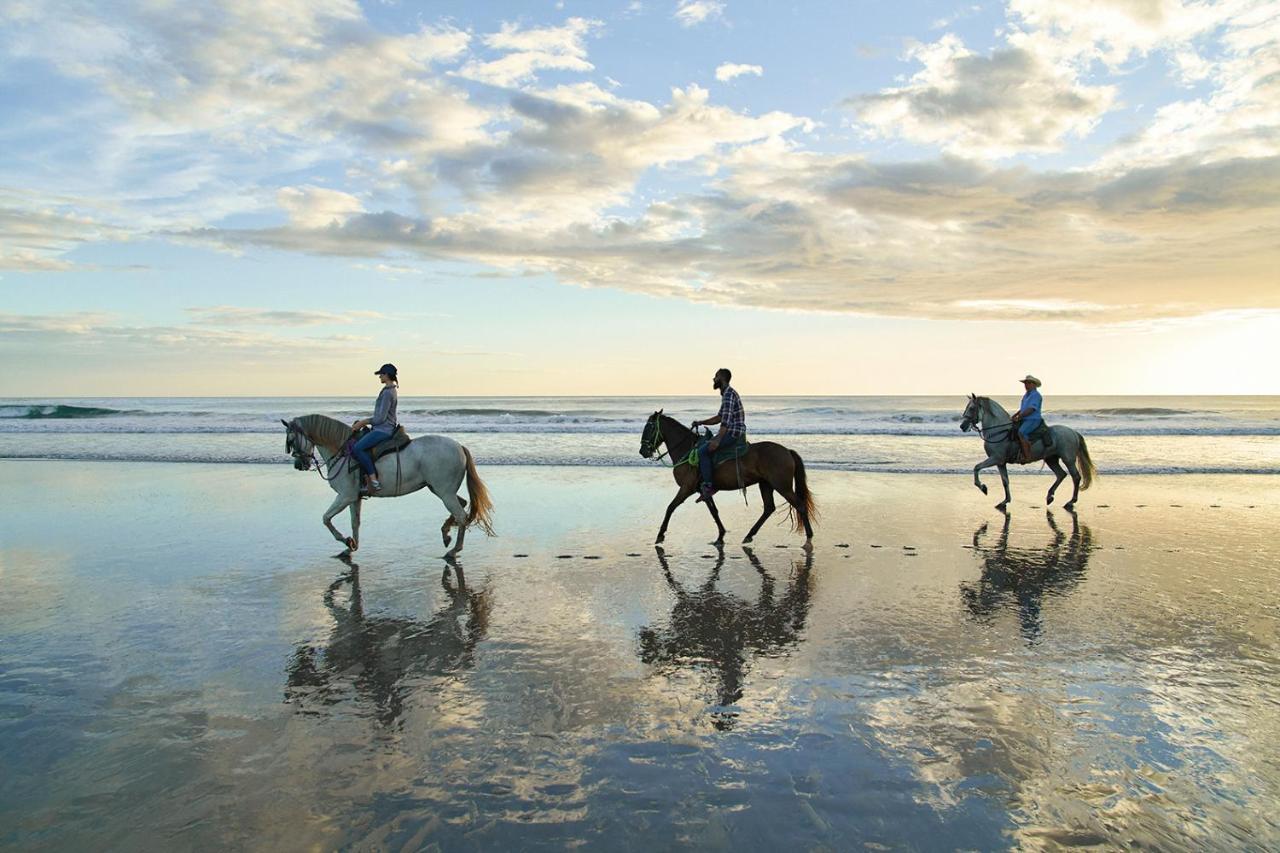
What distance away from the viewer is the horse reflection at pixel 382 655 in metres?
4.54

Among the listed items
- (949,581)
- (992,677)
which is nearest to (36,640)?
(992,677)

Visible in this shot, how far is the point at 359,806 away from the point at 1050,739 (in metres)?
3.60

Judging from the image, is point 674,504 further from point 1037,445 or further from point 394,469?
point 1037,445

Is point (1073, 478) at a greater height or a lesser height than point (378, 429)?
lesser

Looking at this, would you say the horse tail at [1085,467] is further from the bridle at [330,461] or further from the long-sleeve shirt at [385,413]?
the bridle at [330,461]

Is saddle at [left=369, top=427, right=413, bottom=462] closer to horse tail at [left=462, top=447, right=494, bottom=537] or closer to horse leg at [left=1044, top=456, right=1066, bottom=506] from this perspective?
horse tail at [left=462, top=447, right=494, bottom=537]

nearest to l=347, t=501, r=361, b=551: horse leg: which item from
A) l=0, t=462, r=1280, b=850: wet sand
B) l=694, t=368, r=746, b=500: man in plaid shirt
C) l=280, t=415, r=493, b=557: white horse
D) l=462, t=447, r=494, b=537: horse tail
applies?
l=280, t=415, r=493, b=557: white horse

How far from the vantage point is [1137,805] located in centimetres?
328

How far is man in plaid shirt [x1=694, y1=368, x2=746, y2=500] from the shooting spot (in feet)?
30.5

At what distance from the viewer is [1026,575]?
312 inches

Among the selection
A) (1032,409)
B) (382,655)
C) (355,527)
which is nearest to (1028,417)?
(1032,409)

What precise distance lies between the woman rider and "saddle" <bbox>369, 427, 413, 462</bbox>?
6cm

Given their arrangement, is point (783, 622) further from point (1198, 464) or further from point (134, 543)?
point (1198, 464)

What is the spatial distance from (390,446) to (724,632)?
503 cm
